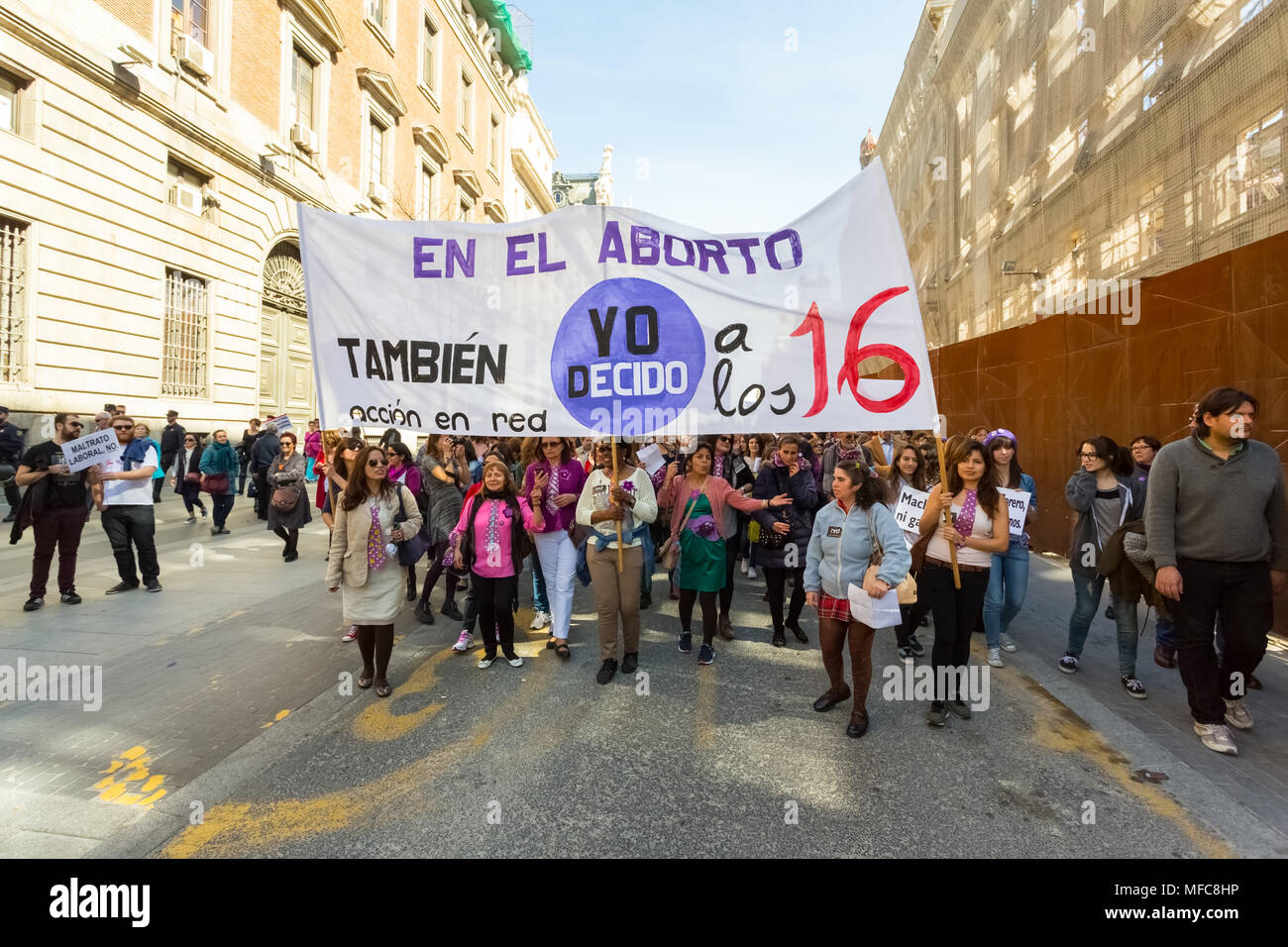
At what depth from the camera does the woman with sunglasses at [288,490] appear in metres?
8.85

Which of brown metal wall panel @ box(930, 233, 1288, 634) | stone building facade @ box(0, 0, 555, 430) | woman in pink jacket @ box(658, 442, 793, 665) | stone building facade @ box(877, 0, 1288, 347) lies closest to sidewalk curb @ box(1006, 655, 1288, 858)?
woman in pink jacket @ box(658, 442, 793, 665)

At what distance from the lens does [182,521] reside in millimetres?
12180

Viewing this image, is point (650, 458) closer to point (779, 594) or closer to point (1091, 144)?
point (779, 594)

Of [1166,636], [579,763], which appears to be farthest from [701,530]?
[1166,636]

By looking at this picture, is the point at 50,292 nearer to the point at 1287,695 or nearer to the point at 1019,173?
the point at 1287,695

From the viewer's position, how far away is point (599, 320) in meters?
4.33

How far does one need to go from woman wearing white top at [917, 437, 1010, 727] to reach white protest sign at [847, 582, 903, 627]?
1.32ft

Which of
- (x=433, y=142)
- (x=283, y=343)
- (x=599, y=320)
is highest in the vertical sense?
(x=433, y=142)

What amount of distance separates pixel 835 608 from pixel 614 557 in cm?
173

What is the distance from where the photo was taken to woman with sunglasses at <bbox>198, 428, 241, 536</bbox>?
1056 cm

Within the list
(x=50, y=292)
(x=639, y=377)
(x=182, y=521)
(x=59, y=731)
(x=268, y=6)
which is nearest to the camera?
(x=59, y=731)

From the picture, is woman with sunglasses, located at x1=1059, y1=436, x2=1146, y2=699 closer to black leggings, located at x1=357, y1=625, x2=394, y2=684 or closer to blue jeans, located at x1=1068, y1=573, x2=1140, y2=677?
blue jeans, located at x1=1068, y1=573, x2=1140, y2=677

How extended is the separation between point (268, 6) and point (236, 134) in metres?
3.85
